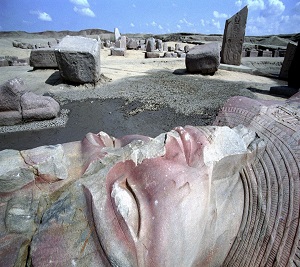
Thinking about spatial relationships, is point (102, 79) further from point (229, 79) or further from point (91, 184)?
point (91, 184)

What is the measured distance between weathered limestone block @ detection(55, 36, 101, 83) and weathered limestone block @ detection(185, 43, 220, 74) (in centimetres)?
313

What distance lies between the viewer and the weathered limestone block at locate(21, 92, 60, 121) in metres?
3.97

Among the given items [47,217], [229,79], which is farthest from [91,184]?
[229,79]

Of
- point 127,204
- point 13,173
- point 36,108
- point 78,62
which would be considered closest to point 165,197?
point 127,204

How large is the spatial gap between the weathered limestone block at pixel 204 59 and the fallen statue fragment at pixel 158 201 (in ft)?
20.1

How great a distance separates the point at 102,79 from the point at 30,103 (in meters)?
2.76

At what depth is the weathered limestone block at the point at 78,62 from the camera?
5.41 metres

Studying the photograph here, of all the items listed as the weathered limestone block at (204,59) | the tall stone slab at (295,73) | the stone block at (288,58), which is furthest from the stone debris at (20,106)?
the stone block at (288,58)

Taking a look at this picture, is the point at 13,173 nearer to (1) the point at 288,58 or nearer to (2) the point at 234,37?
(1) the point at 288,58

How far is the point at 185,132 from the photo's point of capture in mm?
1248

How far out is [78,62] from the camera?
5.50m

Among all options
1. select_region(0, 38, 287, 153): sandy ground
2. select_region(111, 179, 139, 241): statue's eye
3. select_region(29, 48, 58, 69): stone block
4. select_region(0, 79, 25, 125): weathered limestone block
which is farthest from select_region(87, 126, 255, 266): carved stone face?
select_region(29, 48, 58, 69): stone block

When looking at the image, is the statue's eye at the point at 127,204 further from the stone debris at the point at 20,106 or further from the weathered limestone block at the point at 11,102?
the weathered limestone block at the point at 11,102

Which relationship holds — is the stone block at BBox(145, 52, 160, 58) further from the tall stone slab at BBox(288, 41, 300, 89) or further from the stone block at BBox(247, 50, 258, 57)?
the tall stone slab at BBox(288, 41, 300, 89)
